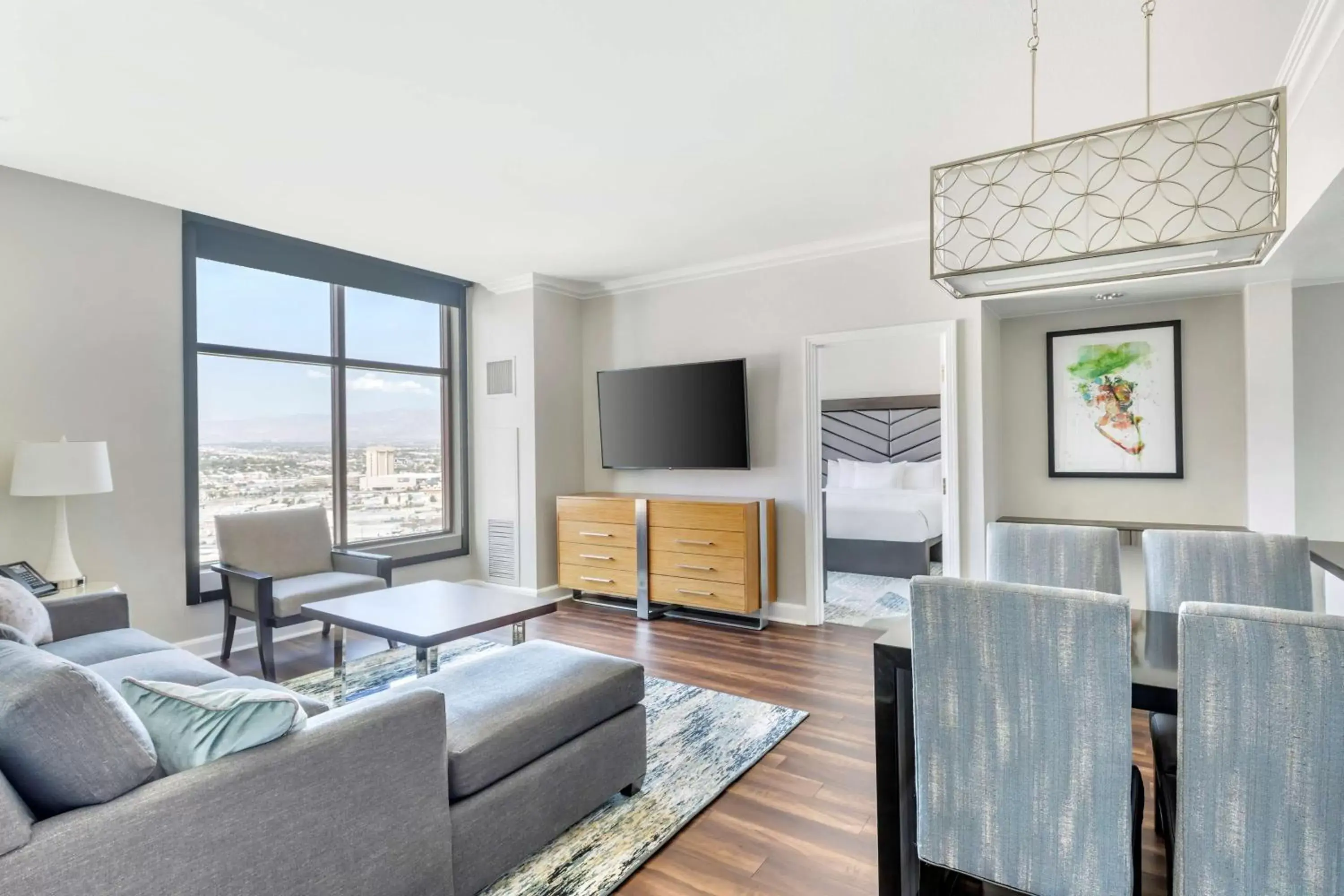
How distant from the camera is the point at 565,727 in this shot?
2074 millimetres

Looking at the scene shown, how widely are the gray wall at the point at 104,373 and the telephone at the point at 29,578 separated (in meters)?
0.35

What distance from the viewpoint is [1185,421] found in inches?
157

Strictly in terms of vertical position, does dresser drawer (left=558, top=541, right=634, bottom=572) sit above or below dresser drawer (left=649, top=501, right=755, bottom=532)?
below

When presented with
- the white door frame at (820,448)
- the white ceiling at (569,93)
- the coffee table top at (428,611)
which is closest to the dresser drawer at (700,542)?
the white door frame at (820,448)

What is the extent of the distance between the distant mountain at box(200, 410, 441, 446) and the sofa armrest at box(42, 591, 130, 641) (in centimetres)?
140

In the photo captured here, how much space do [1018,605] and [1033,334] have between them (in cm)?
362

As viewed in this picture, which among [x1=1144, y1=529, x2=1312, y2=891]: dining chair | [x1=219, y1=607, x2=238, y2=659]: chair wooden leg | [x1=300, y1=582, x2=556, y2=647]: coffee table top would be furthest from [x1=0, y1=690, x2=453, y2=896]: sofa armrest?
[x1=219, y1=607, x2=238, y2=659]: chair wooden leg

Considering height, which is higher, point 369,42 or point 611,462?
point 369,42

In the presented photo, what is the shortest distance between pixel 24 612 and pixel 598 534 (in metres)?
3.21

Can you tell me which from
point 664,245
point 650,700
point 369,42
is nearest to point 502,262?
point 664,245

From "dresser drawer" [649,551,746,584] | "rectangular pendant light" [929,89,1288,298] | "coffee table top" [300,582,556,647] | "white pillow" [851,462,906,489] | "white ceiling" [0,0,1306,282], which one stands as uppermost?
"white ceiling" [0,0,1306,282]

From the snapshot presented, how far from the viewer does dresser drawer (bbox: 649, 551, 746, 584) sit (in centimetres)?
452

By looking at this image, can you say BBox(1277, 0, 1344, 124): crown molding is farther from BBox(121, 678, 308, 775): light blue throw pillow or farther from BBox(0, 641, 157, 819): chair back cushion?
BBox(0, 641, 157, 819): chair back cushion

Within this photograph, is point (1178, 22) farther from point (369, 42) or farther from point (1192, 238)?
point (369, 42)
